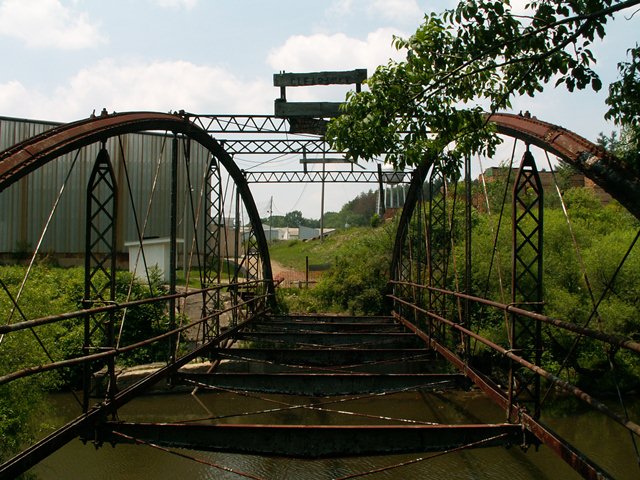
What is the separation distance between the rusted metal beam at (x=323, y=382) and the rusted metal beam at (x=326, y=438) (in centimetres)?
242

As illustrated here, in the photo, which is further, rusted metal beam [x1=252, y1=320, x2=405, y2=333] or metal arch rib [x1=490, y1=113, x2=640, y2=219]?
rusted metal beam [x1=252, y1=320, x2=405, y2=333]

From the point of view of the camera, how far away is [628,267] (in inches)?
635

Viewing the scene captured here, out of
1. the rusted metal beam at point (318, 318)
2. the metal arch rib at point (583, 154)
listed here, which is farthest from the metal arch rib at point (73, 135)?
the rusted metal beam at point (318, 318)

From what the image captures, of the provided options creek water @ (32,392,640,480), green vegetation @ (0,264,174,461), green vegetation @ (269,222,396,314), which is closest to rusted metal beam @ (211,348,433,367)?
creek water @ (32,392,640,480)

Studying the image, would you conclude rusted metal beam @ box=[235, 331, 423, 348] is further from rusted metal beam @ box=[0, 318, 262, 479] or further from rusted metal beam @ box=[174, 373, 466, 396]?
rusted metal beam @ box=[0, 318, 262, 479]

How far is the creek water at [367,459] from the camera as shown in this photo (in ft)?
35.9

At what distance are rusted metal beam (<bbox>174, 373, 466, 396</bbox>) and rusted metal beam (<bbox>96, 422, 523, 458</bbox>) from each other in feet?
7.95

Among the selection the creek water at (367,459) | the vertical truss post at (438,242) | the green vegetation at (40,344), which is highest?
the vertical truss post at (438,242)

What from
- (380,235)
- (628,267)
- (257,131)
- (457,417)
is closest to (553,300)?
(628,267)

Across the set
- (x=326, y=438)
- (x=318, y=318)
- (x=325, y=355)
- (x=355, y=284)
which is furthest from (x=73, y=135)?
(x=355, y=284)

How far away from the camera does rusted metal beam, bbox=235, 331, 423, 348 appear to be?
1234 cm

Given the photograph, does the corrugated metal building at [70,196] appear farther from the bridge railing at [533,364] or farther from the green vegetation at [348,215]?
the green vegetation at [348,215]

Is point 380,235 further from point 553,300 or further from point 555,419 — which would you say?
point 555,419

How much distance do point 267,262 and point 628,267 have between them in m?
11.0
